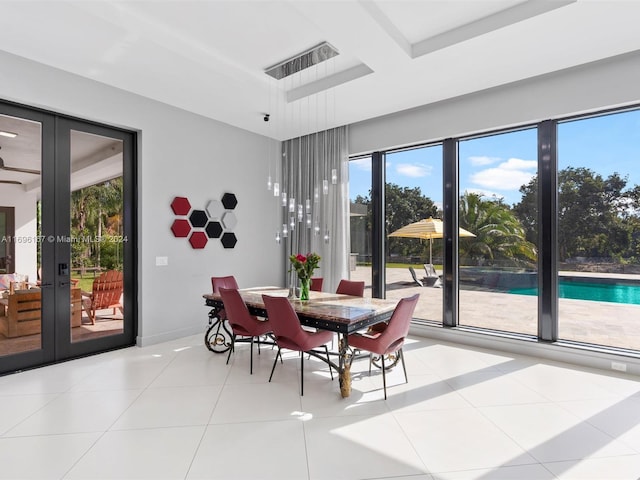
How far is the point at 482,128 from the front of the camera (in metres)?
4.28

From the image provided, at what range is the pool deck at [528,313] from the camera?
3664mm

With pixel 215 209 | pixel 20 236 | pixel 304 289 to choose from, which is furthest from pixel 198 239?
pixel 304 289

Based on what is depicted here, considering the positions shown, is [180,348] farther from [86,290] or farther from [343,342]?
[343,342]

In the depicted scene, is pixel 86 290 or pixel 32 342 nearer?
pixel 32 342

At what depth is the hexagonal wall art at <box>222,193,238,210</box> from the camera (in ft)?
17.3

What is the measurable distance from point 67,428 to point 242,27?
11.5 feet

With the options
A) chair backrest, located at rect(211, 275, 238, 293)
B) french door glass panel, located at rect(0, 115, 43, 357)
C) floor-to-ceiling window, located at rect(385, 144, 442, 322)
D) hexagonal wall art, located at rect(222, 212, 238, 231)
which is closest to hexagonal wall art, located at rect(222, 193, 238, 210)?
hexagonal wall art, located at rect(222, 212, 238, 231)

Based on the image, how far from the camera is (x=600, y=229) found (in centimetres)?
372

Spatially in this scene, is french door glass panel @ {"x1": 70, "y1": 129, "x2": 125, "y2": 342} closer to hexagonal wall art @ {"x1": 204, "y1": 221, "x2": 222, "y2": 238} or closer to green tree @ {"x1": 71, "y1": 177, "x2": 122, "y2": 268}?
green tree @ {"x1": 71, "y1": 177, "x2": 122, "y2": 268}

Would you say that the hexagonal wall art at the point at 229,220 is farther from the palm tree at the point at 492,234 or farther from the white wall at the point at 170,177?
the palm tree at the point at 492,234

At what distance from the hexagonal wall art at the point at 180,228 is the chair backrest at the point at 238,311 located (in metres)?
1.57

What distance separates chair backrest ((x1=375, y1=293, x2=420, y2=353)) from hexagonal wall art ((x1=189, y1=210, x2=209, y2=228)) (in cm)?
317

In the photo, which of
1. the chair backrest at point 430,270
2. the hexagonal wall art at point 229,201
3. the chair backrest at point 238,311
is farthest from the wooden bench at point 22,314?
the chair backrest at point 430,270

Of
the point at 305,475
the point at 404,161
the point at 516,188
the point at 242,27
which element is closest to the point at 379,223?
the point at 404,161
